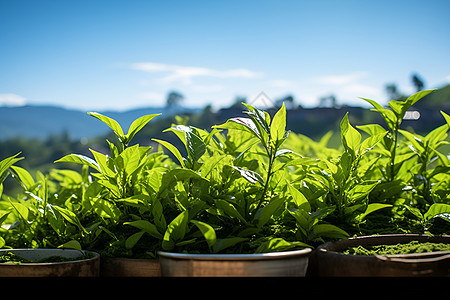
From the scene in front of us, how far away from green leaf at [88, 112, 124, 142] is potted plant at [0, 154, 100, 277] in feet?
0.72

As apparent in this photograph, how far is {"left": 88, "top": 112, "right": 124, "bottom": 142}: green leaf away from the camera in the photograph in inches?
35.0

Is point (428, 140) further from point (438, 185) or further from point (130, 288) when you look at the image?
point (130, 288)

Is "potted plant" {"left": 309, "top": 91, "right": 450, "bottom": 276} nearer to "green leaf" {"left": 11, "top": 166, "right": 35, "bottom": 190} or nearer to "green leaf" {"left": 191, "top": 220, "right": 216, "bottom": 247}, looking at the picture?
"green leaf" {"left": 191, "top": 220, "right": 216, "bottom": 247}

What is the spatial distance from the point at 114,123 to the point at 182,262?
40 cm

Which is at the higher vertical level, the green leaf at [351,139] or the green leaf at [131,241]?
the green leaf at [351,139]

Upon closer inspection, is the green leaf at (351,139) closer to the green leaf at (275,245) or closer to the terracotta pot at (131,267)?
the green leaf at (275,245)

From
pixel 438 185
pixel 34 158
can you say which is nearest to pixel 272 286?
pixel 438 185

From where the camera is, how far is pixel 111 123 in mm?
927

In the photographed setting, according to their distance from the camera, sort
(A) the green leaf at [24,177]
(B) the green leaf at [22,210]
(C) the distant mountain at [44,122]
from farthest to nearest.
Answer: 1. (C) the distant mountain at [44,122]
2. (A) the green leaf at [24,177]
3. (B) the green leaf at [22,210]

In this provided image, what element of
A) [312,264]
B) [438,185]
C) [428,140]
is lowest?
[312,264]

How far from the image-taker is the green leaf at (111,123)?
0.89 meters

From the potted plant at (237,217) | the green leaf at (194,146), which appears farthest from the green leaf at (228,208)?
the green leaf at (194,146)

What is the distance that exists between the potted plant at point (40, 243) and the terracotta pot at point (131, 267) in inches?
1.2

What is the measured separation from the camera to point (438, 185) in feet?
3.80
